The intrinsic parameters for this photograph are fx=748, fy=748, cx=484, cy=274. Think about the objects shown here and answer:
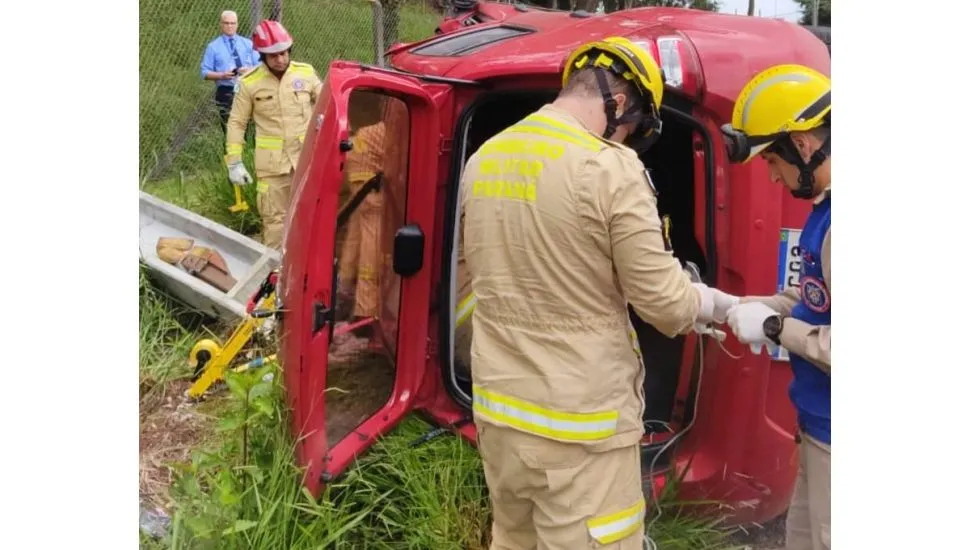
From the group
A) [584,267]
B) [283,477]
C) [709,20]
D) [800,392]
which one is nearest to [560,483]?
[584,267]

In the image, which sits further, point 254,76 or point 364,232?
point 254,76

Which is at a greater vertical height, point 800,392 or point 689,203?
point 689,203

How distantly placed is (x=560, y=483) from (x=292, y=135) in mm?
3984

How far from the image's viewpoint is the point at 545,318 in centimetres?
179

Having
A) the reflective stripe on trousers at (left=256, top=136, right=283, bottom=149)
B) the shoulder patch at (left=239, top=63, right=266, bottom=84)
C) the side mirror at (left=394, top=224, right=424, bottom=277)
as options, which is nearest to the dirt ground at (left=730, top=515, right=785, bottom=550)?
the side mirror at (left=394, top=224, right=424, bottom=277)

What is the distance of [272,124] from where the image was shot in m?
5.23

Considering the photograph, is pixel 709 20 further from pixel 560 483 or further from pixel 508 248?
pixel 560 483

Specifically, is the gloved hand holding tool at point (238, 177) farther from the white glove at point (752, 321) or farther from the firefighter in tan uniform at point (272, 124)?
the white glove at point (752, 321)

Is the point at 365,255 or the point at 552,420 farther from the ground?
the point at 365,255

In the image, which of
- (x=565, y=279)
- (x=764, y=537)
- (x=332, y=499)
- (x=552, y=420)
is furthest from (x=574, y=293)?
(x=764, y=537)

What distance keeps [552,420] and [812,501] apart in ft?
2.46

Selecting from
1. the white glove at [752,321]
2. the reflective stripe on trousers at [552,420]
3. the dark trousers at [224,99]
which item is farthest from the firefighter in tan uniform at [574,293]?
the dark trousers at [224,99]

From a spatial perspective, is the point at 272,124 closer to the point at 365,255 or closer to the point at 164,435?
the point at 164,435

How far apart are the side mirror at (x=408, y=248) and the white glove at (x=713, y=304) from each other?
2.86 ft
